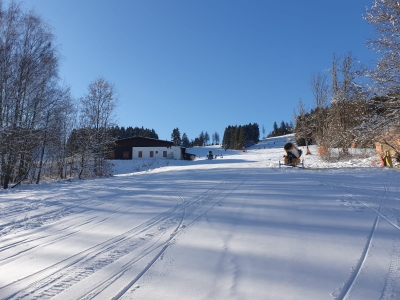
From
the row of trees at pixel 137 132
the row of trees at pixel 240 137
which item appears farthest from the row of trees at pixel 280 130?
the row of trees at pixel 137 132

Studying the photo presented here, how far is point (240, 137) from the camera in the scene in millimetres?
100250

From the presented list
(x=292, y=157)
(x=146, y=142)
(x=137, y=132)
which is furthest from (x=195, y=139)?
(x=292, y=157)

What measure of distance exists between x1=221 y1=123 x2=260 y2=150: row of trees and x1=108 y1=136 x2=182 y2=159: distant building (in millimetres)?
51392

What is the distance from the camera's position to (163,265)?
3553 millimetres

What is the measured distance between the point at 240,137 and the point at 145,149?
55.6m

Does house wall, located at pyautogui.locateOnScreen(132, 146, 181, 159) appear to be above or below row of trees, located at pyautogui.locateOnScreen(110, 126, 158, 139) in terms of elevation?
below

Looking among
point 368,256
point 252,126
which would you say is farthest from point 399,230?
point 252,126

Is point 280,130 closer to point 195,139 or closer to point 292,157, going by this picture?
point 195,139

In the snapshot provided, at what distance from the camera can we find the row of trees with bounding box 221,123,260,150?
99738mm

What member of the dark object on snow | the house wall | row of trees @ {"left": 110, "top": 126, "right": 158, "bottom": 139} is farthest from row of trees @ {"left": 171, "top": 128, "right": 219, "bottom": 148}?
the dark object on snow

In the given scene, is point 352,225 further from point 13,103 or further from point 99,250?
point 13,103

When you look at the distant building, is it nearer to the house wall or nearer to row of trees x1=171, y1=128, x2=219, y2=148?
the house wall

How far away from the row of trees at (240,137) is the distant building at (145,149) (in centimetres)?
5139

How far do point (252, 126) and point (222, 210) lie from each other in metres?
117
